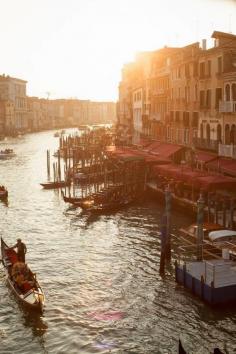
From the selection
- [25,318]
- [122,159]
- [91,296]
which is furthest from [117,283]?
[122,159]

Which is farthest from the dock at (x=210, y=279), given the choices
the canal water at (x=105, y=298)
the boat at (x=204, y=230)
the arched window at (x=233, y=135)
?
the arched window at (x=233, y=135)

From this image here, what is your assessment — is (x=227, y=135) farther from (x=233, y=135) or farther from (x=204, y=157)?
(x=204, y=157)

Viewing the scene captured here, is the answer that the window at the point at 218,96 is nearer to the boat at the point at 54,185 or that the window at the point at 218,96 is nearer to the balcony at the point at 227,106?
the balcony at the point at 227,106

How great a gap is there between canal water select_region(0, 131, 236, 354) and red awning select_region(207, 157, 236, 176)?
4.28m

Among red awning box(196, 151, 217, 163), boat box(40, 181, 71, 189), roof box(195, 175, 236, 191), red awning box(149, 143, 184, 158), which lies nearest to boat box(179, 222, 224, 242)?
roof box(195, 175, 236, 191)

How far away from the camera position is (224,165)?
119 ft

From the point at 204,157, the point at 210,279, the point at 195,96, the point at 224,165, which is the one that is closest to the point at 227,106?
the point at 204,157

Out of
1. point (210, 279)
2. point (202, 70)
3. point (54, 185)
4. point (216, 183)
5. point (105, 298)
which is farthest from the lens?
point (54, 185)

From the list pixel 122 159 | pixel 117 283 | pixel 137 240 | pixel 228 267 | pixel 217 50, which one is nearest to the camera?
pixel 228 267

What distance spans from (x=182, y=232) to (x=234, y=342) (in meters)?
12.8

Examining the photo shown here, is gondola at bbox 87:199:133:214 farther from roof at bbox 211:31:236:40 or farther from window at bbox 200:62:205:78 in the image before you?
roof at bbox 211:31:236:40

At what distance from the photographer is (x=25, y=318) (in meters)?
19.9

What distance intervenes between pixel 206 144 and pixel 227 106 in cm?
441

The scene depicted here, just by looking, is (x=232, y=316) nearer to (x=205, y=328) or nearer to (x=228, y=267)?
(x=205, y=328)
